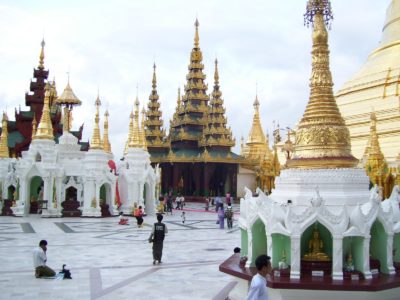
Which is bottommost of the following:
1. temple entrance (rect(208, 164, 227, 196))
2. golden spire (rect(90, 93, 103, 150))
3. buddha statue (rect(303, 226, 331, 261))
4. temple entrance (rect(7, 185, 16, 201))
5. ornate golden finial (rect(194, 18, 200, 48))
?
buddha statue (rect(303, 226, 331, 261))

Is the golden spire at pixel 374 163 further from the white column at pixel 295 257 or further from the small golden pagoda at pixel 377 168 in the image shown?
the white column at pixel 295 257

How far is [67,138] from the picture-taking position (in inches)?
1401

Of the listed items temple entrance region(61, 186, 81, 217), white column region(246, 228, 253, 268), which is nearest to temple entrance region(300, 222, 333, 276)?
white column region(246, 228, 253, 268)

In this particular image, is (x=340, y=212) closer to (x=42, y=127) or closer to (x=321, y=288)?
(x=321, y=288)

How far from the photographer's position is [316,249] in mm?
8773

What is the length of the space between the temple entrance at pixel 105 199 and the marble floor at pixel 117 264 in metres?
8.28

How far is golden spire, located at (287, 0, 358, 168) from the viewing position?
9.88m

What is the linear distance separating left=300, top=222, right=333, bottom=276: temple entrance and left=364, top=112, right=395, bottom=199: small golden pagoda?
64.3 ft

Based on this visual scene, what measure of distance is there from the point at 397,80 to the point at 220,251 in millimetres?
25215

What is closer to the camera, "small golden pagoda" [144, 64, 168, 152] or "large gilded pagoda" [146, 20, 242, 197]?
"large gilded pagoda" [146, 20, 242, 197]

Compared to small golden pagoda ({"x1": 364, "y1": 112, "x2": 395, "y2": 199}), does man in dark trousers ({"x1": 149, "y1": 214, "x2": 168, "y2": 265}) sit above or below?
below

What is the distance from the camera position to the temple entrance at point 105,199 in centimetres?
3075

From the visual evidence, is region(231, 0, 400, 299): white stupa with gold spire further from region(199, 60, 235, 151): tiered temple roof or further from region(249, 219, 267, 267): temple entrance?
region(199, 60, 235, 151): tiered temple roof

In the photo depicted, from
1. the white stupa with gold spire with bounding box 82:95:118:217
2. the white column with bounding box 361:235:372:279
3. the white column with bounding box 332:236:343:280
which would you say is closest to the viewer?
the white column with bounding box 332:236:343:280
